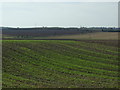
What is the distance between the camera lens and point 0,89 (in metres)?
22.4

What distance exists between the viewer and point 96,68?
41.1 meters

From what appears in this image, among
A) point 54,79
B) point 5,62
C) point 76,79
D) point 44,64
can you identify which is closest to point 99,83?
point 76,79

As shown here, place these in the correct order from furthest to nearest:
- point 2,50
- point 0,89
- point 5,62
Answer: point 2,50 → point 5,62 → point 0,89

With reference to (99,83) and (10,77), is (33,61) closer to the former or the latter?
(10,77)

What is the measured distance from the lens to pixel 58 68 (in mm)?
39000

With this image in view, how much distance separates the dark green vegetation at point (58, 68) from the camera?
29456 mm

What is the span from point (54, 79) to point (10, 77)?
560 cm

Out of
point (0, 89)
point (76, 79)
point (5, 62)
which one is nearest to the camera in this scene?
point (0, 89)

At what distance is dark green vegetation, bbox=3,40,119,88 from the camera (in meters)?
29.5

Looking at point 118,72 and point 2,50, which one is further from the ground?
point 2,50

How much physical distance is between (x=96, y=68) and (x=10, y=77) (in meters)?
16.0

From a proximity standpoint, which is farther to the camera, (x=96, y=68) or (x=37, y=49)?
(x=37, y=49)

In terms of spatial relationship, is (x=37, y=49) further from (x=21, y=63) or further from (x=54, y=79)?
(x=54, y=79)

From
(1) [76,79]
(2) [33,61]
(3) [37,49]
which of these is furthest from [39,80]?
(3) [37,49]
